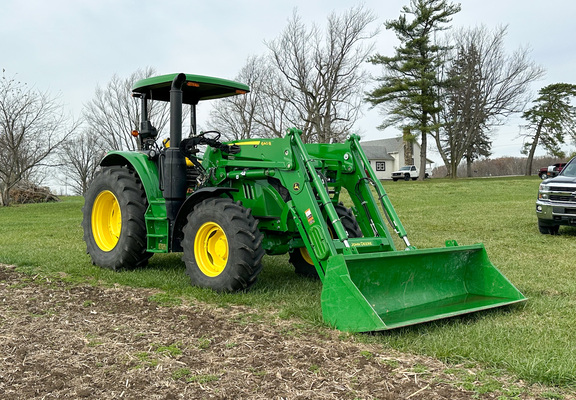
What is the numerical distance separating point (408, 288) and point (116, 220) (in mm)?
4629

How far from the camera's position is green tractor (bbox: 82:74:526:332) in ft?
16.5

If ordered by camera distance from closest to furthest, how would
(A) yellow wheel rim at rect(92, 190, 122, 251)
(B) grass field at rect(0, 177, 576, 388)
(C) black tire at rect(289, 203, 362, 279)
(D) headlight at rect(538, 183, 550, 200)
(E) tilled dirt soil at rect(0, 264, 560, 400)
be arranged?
(E) tilled dirt soil at rect(0, 264, 560, 400) → (B) grass field at rect(0, 177, 576, 388) → (C) black tire at rect(289, 203, 362, 279) → (A) yellow wheel rim at rect(92, 190, 122, 251) → (D) headlight at rect(538, 183, 550, 200)

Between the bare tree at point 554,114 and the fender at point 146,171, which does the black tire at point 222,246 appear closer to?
the fender at point 146,171

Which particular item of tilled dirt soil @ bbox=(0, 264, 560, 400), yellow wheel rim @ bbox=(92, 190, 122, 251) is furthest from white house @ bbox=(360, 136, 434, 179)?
tilled dirt soil @ bbox=(0, 264, 560, 400)

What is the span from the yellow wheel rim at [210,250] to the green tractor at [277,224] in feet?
0.04

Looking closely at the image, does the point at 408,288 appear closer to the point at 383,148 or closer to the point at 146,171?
the point at 146,171

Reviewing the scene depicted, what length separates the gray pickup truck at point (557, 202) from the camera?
36.1ft

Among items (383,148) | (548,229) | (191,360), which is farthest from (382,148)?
(191,360)

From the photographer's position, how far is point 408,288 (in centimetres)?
531

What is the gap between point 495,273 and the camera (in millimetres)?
5570

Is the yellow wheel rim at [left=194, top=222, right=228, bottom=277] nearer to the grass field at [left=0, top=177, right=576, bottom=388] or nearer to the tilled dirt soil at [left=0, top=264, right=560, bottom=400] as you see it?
the grass field at [left=0, top=177, right=576, bottom=388]

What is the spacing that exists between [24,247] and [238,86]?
5.87 metres

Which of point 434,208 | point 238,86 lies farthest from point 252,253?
point 434,208

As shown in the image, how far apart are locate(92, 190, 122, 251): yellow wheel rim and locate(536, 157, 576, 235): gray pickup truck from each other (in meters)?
8.69
